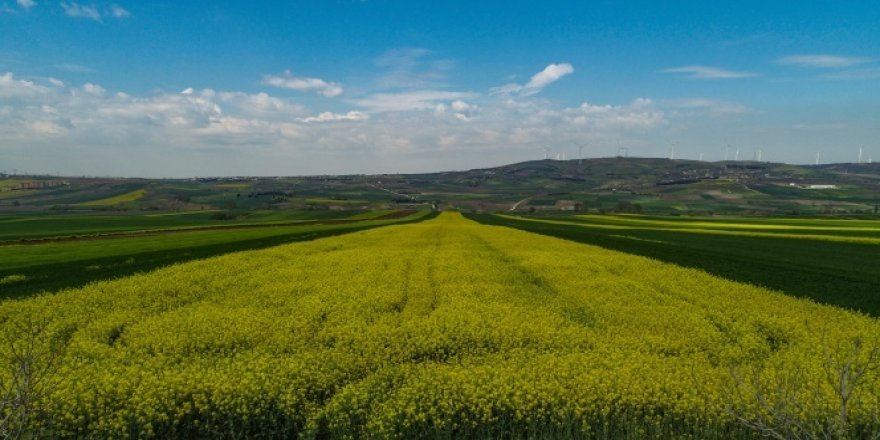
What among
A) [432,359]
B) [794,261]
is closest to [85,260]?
[432,359]

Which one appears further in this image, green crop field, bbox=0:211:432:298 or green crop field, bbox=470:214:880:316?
green crop field, bbox=0:211:432:298

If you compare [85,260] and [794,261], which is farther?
[794,261]

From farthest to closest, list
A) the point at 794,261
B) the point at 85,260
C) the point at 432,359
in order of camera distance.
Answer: the point at 794,261 → the point at 85,260 → the point at 432,359

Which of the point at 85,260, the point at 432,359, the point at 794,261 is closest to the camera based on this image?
the point at 432,359

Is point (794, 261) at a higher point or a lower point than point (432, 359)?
lower

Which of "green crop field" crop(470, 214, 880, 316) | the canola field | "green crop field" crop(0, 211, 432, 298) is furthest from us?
"green crop field" crop(0, 211, 432, 298)

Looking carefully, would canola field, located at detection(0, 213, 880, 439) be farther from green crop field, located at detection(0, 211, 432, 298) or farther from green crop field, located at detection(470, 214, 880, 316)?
green crop field, located at detection(0, 211, 432, 298)

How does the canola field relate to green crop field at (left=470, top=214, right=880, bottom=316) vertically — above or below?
above

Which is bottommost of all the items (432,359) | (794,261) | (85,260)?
(794,261)

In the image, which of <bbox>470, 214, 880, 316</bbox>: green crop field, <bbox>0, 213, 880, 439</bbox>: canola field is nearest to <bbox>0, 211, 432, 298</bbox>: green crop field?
<bbox>0, 213, 880, 439</bbox>: canola field

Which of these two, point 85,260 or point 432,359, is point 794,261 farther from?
point 85,260
